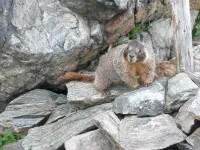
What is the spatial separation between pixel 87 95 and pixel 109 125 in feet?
3.79

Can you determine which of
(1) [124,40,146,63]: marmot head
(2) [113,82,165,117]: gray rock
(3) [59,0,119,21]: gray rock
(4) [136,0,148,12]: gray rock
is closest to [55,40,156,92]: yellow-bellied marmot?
(1) [124,40,146,63]: marmot head

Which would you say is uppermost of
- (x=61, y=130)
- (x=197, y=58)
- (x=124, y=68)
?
(x=124, y=68)

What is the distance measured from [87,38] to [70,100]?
1.16 m

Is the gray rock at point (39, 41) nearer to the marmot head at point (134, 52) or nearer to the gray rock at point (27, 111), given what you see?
the gray rock at point (27, 111)

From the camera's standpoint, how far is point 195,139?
600 cm

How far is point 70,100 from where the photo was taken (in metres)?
7.27

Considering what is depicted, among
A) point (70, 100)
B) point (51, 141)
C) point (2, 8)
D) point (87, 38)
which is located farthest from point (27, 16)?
point (51, 141)

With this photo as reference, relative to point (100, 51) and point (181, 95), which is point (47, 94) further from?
point (181, 95)

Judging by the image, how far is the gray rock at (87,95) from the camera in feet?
23.9

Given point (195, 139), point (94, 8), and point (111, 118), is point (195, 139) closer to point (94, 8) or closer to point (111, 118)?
point (111, 118)

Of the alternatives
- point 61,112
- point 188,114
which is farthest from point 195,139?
point 61,112

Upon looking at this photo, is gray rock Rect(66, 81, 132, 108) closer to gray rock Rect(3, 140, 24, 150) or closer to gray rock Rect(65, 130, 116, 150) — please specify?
gray rock Rect(65, 130, 116, 150)

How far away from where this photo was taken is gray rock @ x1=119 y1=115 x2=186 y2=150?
6000mm

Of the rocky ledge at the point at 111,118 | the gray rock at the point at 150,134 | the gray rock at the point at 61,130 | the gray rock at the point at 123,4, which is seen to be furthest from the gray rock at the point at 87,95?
the gray rock at the point at 123,4
